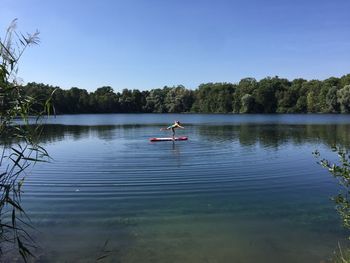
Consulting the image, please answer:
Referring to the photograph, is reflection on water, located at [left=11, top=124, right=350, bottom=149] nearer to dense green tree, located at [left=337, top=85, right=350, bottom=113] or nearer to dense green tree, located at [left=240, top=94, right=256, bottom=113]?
dense green tree, located at [left=337, top=85, right=350, bottom=113]

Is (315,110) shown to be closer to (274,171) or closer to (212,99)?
(212,99)

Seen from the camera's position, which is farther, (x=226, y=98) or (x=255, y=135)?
(x=226, y=98)

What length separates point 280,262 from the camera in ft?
27.3

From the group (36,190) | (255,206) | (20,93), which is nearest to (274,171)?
(255,206)

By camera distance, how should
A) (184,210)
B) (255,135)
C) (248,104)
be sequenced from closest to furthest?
(184,210)
(255,135)
(248,104)

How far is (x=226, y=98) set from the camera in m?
137

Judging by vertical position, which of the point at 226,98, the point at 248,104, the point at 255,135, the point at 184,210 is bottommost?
the point at 184,210

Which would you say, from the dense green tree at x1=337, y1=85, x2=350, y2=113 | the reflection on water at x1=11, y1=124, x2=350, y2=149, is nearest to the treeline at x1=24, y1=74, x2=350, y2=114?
the dense green tree at x1=337, y1=85, x2=350, y2=113

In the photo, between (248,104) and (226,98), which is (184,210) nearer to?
(248,104)

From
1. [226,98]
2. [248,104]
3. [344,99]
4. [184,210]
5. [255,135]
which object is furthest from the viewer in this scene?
[226,98]

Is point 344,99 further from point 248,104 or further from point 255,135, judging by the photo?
point 255,135

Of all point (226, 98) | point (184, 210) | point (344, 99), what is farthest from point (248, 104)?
point (184, 210)

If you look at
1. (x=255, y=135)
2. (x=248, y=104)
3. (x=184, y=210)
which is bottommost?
(x=184, y=210)

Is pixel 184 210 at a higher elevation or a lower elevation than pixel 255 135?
lower
